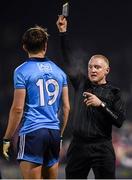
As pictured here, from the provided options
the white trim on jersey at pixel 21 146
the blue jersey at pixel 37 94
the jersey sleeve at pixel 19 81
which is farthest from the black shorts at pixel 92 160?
the jersey sleeve at pixel 19 81

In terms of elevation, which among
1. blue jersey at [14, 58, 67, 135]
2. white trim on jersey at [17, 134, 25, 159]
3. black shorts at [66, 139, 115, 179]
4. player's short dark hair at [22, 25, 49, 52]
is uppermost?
player's short dark hair at [22, 25, 49, 52]

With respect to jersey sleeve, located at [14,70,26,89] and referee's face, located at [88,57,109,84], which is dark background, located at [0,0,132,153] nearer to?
referee's face, located at [88,57,109,84]

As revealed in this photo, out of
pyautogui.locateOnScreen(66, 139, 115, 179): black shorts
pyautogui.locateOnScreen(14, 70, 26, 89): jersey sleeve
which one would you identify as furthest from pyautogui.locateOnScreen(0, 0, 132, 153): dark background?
pyautogui.locateOnScreen(14, 70, 26, 89): jersey sleeve

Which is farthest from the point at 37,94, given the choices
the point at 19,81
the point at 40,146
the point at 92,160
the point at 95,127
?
the point at 92,160

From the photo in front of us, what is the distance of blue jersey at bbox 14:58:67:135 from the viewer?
12.2 feet

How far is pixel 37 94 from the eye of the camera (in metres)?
3.74

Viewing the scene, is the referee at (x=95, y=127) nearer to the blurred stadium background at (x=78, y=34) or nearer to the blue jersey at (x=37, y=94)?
the blue jersey at (x=37, y=94)

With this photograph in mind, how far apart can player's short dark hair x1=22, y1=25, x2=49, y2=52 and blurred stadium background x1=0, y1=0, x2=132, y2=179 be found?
4.01m

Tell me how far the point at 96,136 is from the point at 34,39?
42.2 inches

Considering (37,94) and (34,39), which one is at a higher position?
(34,39)

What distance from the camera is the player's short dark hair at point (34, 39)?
376 cm

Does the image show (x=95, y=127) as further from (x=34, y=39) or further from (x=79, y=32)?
(x=79, y=32)

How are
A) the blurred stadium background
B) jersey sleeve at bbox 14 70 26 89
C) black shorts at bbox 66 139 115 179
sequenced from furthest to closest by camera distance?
the blurred stadium background, black shorts at bbox 66 139 115 179, jersey sleeve at bbox 14 70 26 89

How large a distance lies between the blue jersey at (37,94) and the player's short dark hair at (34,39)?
0.09 m
